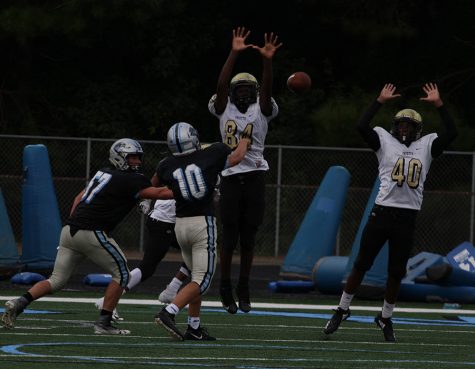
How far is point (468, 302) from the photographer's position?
56.6 feet

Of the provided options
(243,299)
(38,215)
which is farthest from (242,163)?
(38,215)

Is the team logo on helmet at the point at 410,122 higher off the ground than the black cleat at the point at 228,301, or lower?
higher

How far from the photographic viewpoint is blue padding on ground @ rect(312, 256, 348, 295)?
57.0ft

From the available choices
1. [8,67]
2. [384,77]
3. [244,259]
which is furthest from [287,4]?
[244,259]

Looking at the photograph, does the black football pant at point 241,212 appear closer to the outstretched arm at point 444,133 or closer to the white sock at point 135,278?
the white sock at point 135,278

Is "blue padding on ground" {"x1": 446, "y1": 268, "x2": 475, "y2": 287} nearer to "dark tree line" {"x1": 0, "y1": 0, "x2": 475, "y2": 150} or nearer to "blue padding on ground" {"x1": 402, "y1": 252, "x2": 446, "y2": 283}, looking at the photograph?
"blue padding on ground" {"x1": 402, "y1": 252, "x2": 446, "y2": 283}

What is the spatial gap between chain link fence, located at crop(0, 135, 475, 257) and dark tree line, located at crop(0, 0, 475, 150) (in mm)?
2407

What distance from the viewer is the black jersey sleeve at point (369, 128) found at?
11.7m

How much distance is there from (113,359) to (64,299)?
21.8 ft

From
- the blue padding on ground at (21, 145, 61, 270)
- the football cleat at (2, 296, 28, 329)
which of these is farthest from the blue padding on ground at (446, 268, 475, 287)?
the football cleat at (2, 296, 28, 329)

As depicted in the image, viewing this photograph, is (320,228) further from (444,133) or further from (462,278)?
(444,133)

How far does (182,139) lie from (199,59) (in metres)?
20.2

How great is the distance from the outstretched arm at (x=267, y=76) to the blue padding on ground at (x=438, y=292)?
5.37 metres

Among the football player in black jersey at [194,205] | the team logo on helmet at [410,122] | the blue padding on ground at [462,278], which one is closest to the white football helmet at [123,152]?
the football player in black jersey at [194,205]
